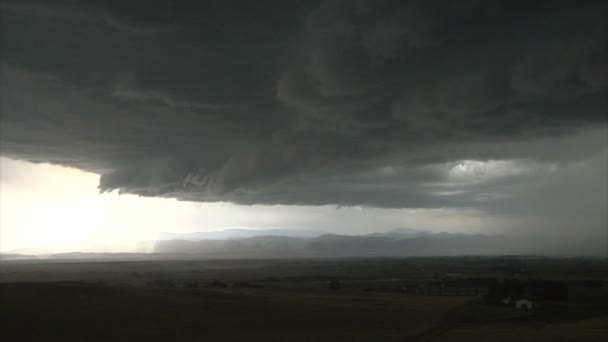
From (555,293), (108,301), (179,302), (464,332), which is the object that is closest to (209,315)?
(179,302)

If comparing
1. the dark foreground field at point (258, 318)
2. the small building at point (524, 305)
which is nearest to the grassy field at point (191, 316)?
the dark foreground field at point (258, 318)

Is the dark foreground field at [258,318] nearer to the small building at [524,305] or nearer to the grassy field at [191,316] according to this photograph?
the grassy field at [191,316]

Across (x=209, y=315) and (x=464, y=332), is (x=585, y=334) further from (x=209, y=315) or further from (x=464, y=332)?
Result: (x=209, y=315)

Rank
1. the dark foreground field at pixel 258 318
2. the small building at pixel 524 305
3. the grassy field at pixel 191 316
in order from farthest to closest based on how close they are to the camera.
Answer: the small building at pixel 524 305 → the grassy field at pixel 191 316 → the dark foreground field at pixel 258 318

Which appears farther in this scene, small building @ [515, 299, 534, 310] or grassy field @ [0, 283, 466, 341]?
small building @ [515, 299, 534, 310]

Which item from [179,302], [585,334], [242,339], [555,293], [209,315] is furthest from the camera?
[555,293]

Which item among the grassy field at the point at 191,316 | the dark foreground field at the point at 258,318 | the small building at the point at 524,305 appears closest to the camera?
the dark foreground field at the point at 258,318

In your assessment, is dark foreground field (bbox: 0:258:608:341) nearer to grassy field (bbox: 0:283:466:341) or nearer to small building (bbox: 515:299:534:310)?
grassy field (bbox: 0:283:466:341)

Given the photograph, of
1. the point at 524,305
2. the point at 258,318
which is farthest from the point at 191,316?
the point at 524,305

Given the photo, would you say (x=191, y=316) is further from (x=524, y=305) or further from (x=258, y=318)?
(x=524, y=305)

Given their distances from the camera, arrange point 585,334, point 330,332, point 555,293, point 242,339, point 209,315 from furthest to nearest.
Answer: point 555,293, point 209,315, point 330,332, point 242,339, point 585,334

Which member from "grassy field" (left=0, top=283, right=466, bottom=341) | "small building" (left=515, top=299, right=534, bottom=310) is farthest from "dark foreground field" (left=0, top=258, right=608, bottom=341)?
"small building" (left=515, top=299, right=534, bottom=310)
